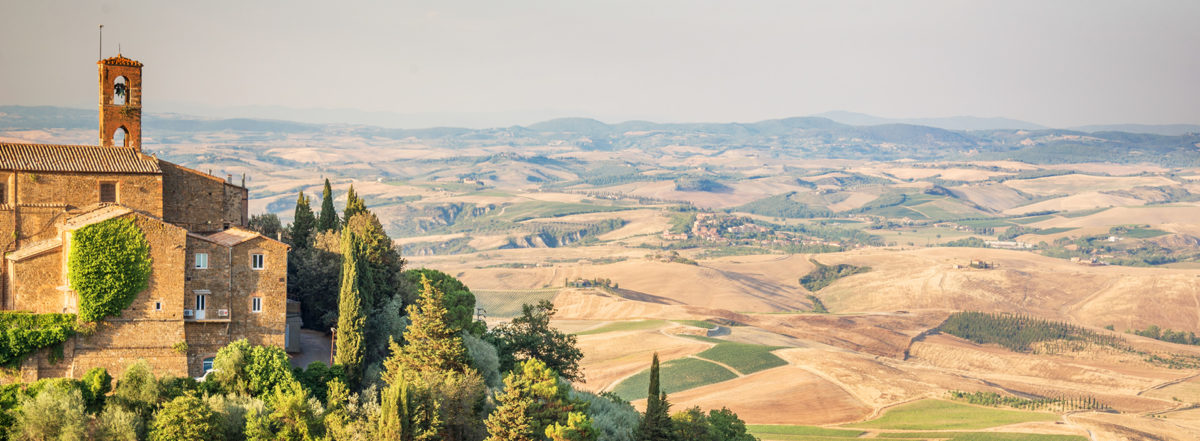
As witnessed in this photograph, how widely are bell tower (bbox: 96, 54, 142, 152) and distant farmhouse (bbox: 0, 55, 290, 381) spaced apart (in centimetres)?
9

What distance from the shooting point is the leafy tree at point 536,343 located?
60625mm

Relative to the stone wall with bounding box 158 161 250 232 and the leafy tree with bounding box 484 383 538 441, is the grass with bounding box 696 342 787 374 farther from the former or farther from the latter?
the leafy tree with bounding box 484 383 538 441

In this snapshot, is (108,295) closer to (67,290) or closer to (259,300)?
(67,290)

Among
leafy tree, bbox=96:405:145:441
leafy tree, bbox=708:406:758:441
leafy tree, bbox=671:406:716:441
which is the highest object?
leafy tree, bbox=96:405:145:441

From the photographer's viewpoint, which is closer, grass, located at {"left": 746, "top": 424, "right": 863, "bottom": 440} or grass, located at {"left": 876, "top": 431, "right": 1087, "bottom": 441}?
grass, located at {"left": 876, "top": 431, "right": 1087, "bottom": 441}

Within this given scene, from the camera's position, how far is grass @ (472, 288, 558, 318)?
162750 mm

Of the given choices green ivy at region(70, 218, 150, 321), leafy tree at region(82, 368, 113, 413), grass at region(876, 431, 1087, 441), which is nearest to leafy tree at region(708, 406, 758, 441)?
green ivy at region(70, 218, 150, 321)

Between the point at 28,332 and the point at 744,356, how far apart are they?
298ft

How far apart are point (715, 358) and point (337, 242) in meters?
72.6

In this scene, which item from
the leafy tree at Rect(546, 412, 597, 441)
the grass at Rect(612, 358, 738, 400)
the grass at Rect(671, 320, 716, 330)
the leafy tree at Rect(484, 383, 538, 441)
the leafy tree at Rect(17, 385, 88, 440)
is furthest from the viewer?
the grass at Rect(671, 320, 716, 330)

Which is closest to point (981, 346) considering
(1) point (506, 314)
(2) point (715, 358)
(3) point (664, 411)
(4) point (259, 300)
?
(2) point (715, 358)

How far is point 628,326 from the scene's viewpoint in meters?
140

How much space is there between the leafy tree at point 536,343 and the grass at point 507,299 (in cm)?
9412

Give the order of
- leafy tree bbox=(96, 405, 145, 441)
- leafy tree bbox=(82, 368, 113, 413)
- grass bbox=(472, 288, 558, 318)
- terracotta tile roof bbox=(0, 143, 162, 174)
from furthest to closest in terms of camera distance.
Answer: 1. grass bbox=(472, 288, 558, 318)
2. terracotta tile roof bbox=(0, 143, 162, 174)
3. leafy tree bbox=(82, 368, 113, 413)
4. leafy tree bbox=(96, 405, 145, 441)
